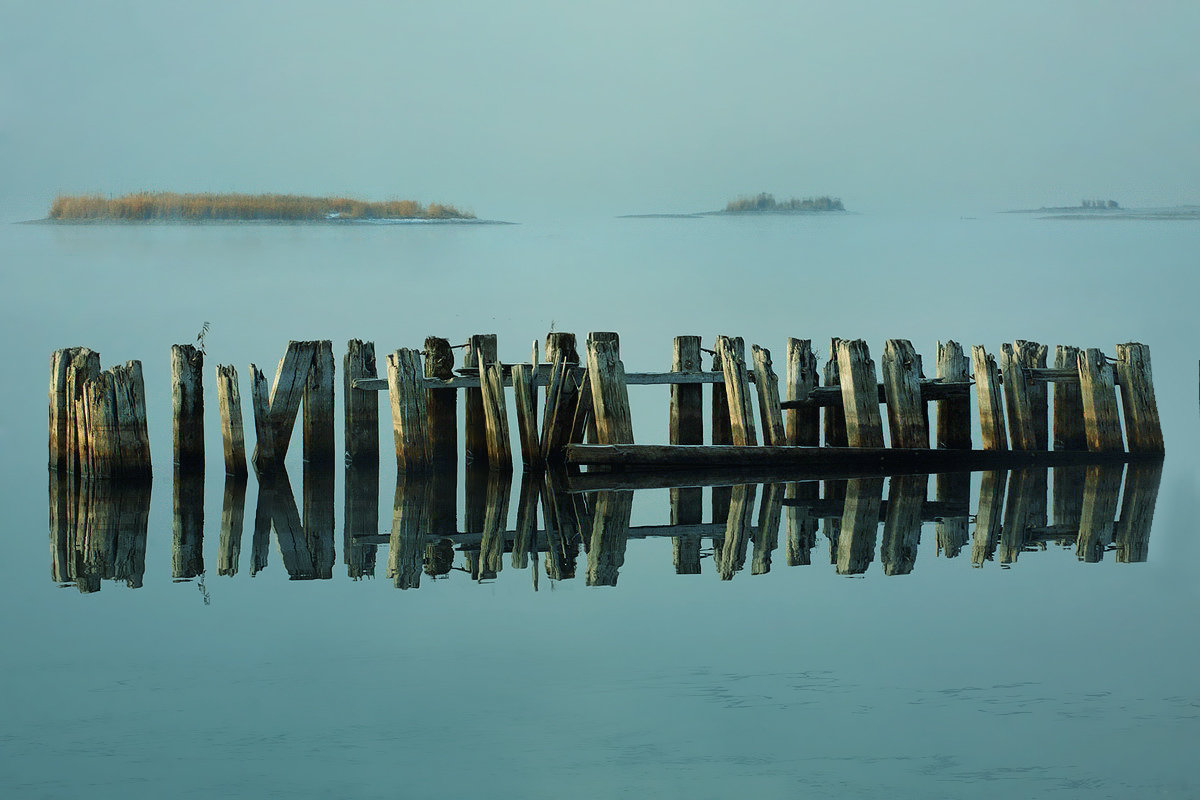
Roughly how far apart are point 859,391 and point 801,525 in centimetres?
269

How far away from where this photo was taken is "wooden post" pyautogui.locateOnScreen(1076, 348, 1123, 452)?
601 inches

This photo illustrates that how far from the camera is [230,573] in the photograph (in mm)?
11008

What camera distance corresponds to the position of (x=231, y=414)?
14.2 metres

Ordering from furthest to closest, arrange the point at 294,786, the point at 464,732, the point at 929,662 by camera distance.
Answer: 1. the point at 929,662
2. the point at 464,732
3. the point at 294,786

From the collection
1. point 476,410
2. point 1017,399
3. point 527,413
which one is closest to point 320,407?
point 476,410

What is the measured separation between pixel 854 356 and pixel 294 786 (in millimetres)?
9022

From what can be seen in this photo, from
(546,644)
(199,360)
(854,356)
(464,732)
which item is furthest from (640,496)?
(464,732)

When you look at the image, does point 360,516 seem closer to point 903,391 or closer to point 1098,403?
point 903,391

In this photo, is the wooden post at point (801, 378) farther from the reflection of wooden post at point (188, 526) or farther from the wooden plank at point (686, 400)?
the reflection of wooden post at point (188, 526)

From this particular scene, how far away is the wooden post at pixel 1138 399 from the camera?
15.5m

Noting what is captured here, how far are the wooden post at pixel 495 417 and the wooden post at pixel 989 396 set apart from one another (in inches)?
173

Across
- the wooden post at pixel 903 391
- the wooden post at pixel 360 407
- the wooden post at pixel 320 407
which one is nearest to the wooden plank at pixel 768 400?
the wooden post at pixel 903 391

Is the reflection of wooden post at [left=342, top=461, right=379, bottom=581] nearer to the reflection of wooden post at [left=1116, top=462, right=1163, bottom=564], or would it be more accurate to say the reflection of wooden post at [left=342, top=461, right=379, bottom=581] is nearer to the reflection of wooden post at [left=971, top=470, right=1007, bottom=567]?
the reflection of wooden post at [left=971, top=470, right=1007, bottom=567]

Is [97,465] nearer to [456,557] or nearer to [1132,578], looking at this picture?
[456,557]
